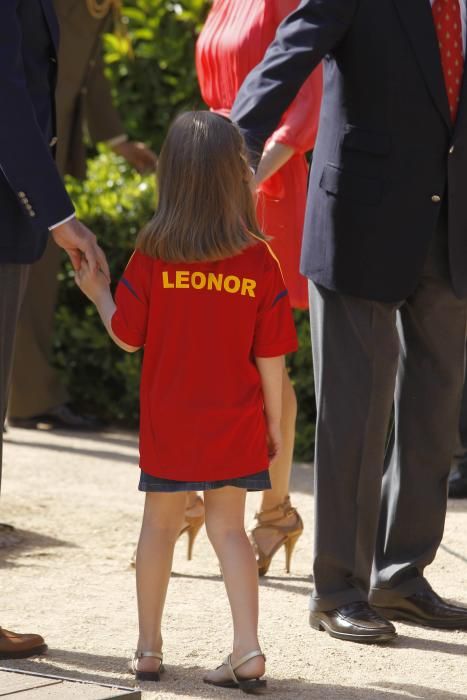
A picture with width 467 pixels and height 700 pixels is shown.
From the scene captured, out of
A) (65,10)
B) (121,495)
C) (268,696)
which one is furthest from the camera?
(65,10)

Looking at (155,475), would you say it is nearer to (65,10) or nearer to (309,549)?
A: (309,549)

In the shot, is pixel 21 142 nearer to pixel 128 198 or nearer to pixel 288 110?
pixel 288 110

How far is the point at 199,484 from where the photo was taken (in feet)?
10.7

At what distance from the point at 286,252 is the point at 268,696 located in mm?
1741

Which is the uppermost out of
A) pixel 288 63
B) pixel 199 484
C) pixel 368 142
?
pixel 288 63

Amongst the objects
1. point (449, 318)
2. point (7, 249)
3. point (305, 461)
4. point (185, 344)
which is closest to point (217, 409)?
point (185, 344)

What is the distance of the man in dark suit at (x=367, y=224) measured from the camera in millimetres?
3615

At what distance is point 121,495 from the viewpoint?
5664 mm

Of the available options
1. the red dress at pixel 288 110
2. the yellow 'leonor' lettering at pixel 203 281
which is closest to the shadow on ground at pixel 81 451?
the red dress at pixel 288 110

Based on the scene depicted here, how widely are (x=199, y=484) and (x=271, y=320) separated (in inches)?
16.8

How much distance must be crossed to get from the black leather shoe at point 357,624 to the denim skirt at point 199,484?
1.96ft

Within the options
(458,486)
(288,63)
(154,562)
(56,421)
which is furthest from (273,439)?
(56,421)

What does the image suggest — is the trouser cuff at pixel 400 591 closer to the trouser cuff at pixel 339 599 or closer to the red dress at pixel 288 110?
the trouser cuff at pixel 339 599

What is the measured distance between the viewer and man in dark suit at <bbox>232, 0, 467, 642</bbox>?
3615mm
